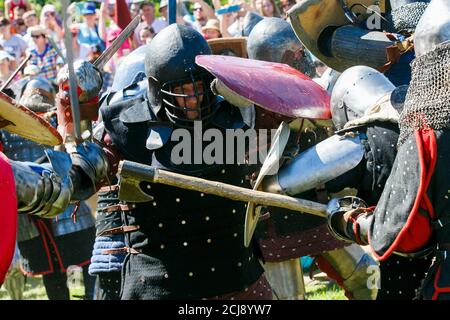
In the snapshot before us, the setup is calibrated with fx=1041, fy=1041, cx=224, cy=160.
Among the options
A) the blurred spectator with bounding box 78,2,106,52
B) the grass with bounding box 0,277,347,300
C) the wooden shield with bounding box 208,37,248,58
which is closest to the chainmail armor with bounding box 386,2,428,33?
the wooden shield with bounding box 208,37,248,58

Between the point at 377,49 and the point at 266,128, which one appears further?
the point at 377,49

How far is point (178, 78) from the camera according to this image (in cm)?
470

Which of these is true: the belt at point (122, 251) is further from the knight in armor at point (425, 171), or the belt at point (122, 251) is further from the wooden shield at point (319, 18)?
the wooden shield at point (319, 18)

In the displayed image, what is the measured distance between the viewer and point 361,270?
21.1 feet

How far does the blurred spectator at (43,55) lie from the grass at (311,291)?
2.30m

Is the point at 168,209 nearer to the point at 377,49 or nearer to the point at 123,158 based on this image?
the point at 123,158

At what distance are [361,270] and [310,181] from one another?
2.17 meters

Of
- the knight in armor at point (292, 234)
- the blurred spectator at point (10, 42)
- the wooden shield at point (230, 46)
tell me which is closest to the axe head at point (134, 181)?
the knight in armor at point (292, 234)

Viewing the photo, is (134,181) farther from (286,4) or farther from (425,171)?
(286,4)

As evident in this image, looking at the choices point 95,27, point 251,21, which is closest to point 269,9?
point 251,21

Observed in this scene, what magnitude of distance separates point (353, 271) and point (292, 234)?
45 cm

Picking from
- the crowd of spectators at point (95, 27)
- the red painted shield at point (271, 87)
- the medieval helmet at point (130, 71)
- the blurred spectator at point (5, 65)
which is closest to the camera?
the red painted shield at point (271, 87)

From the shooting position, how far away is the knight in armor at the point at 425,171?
3.67 m
